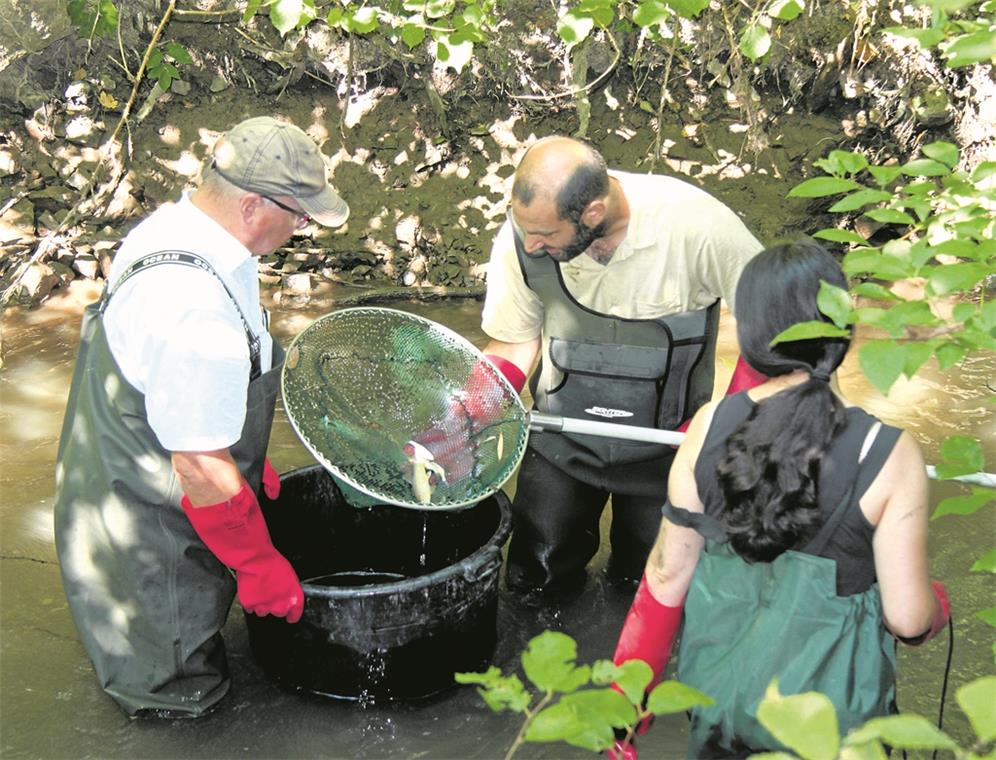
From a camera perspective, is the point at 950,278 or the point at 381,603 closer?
the point at 950,278

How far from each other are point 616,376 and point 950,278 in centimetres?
158

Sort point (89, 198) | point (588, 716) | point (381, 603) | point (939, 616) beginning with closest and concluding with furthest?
point (588, 716) → point (939, 616) → point (381, 603) → point (89, 198)

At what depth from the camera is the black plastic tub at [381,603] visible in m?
2.87

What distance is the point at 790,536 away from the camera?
1.85 meters

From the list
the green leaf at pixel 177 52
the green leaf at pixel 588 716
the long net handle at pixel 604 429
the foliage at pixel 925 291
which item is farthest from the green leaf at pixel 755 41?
the green leaf at pixel 177 52

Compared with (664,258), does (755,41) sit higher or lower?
higher

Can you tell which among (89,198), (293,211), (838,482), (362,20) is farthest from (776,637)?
(89,198)

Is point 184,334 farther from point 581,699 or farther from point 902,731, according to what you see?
point 902,731

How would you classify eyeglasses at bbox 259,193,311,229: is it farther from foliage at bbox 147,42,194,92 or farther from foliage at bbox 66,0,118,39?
foliage at bbox 147,42,194,92

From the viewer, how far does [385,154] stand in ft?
22.0

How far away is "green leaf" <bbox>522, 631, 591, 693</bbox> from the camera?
1.39m

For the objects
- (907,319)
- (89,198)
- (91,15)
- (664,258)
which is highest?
(907,319)

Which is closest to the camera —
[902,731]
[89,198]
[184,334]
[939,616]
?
[902,731]

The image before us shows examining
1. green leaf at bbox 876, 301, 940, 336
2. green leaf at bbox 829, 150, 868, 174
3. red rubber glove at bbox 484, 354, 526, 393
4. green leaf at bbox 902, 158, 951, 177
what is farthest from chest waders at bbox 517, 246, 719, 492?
green leaf at bbox 876, 301, 940, 336
